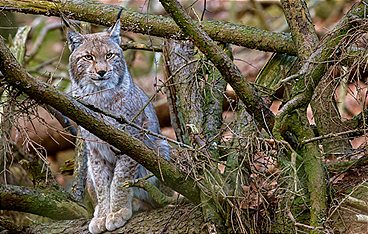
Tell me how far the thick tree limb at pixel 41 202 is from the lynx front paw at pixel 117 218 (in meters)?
0.31

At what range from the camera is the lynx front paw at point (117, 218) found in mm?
4340

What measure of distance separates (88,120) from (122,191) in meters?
1.26

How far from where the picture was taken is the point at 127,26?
4660 mm

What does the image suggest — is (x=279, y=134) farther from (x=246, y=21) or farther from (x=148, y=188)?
(x=246, y=21)

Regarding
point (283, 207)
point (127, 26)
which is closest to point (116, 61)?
point (127, 26)

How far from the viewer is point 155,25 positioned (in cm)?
459

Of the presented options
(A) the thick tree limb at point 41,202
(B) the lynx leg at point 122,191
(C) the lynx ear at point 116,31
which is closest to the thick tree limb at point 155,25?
(C) the lynx ear at point 116,31

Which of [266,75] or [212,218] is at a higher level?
[266,75]

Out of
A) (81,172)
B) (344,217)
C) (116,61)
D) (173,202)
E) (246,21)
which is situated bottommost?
(344,217)

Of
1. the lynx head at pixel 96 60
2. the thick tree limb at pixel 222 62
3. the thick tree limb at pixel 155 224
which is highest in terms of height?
the lynx head at pixel 96 60

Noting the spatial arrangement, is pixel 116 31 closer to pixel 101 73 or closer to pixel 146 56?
pixel 101 73

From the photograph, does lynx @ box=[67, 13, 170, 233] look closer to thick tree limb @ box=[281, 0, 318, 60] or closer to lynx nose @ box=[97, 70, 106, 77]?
lynx nose @ box=[97, 70, 106, 77]

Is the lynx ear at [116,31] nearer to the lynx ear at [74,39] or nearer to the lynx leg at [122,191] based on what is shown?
the lynx ear at [74,39]

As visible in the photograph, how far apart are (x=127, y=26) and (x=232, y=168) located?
1.23 metres
